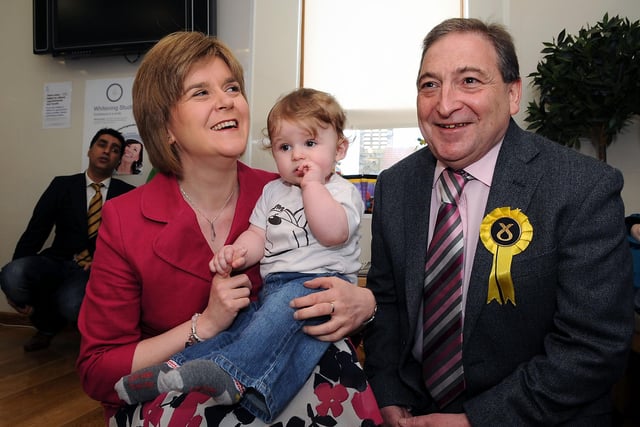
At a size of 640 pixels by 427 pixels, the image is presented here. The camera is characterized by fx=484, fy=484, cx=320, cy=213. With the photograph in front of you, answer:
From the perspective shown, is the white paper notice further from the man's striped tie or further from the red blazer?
the man's striped tie

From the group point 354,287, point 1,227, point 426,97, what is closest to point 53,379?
point 1,227

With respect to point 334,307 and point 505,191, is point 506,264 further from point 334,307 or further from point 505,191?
point 334,307

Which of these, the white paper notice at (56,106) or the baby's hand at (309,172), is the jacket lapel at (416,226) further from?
the white paper notice at (56,106)

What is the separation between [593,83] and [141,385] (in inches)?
99.9

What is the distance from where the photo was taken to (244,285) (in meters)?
1.32

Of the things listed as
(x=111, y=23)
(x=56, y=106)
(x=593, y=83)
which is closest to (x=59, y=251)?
(x=56, y=106)

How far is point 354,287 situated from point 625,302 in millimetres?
646

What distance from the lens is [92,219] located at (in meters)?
3.54

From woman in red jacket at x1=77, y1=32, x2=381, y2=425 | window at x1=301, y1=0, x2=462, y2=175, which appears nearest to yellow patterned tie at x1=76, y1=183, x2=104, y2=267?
window at x1=301, y1=0, x2=462, y2=175

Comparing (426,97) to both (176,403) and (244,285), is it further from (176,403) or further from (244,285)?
(176,403)

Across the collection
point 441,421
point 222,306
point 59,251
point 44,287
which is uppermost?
point 222,306

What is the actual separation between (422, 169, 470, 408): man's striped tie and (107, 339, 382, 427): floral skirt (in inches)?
9.4

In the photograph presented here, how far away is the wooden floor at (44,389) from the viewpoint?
7.87ft

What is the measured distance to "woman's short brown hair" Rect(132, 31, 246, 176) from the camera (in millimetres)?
1398
